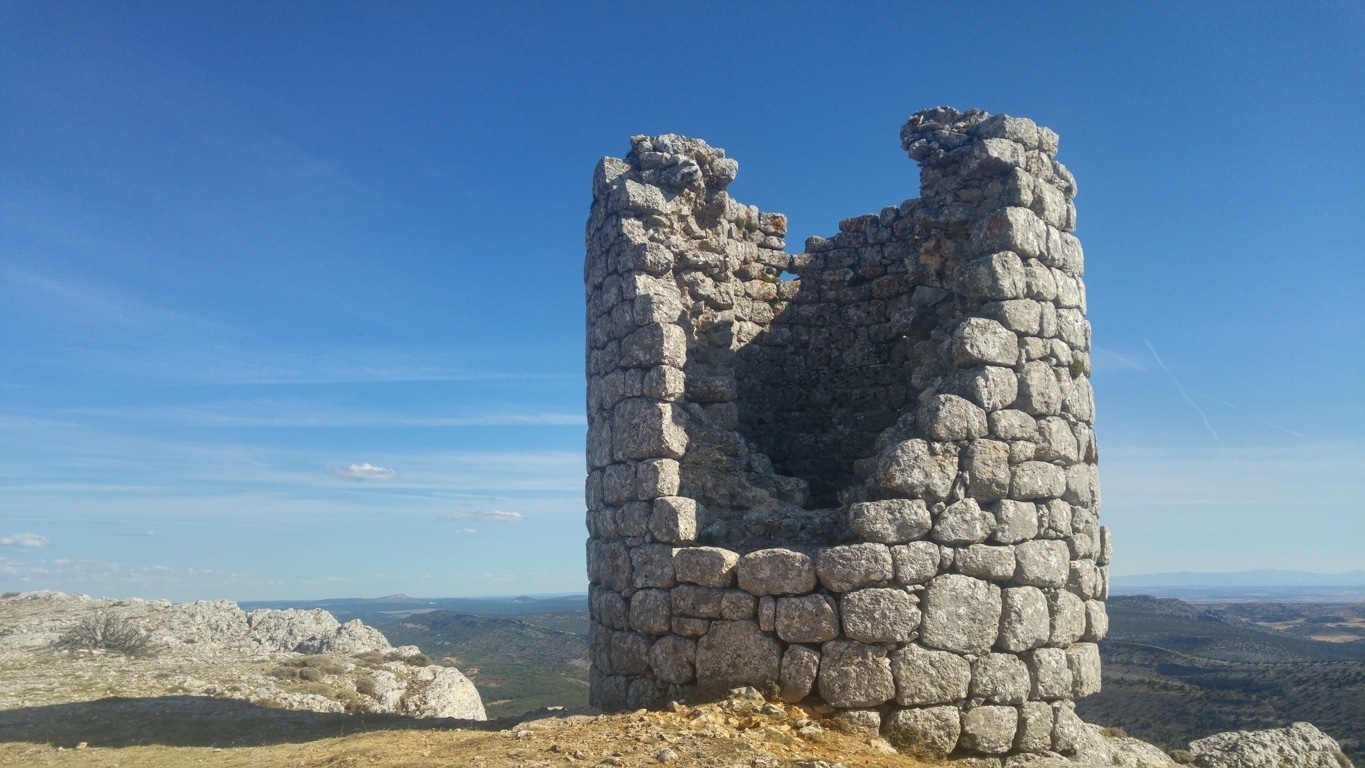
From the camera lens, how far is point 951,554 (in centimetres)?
639

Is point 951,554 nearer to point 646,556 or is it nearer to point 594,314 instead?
point 646,556

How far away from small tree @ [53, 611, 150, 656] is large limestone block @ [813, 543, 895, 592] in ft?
41.2

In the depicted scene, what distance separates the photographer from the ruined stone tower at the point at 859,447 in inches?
248

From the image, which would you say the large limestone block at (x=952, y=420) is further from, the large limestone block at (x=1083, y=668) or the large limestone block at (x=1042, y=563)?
the large limestone block at (x=1083, y=668)

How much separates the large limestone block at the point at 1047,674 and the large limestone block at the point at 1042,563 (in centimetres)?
53

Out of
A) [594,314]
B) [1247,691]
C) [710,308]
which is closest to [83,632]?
[594,314]

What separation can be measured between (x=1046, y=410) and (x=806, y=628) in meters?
2.76

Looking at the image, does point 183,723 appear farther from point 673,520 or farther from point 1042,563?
point 1042,563

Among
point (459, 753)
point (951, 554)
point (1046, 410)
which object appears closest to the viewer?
point (459, 753)

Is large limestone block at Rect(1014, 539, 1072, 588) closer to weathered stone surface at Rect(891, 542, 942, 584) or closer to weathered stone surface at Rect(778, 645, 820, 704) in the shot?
weathered stone surface at Rect(891, 542, 942, 584)

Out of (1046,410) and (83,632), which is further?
(83,632)

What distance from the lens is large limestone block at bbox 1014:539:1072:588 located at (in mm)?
6598

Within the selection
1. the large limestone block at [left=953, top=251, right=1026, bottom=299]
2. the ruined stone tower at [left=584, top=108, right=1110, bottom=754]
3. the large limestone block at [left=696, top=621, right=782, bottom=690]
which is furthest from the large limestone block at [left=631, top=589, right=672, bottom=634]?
the large limestone block at [left=953, top=251, right=1026, bottom=299]

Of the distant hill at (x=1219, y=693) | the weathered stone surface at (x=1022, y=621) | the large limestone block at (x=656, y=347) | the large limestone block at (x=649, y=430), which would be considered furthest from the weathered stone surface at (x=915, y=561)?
the distant hill at (x=1219, y=693)
